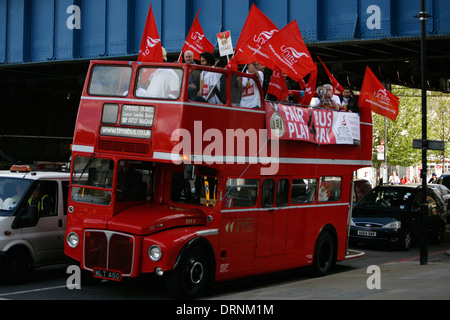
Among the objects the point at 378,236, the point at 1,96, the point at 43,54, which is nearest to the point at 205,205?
the point at 378,236

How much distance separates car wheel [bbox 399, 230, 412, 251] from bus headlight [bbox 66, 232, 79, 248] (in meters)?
10.7

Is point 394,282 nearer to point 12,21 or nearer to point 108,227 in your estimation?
point 108,227

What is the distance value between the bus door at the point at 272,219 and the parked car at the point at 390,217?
22.4 ft

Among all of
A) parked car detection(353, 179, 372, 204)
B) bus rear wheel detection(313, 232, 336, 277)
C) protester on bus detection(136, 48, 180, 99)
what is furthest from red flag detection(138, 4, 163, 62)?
parked car detection(353, 179, 372, 204)

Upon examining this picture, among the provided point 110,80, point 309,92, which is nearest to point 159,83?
point 110,80

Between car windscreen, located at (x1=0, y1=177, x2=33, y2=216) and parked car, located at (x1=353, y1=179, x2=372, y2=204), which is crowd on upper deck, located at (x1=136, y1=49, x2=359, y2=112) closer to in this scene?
car windscreen, located at (x1=0, y1=177, x2=33, y2=216)

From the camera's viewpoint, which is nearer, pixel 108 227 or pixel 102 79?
pixel 108 227

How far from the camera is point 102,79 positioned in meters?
10.6

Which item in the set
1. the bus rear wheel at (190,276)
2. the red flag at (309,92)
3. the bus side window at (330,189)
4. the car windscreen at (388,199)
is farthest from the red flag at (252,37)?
the car windscreen at (388,199)

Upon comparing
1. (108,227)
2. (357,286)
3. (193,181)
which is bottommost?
(357,286)

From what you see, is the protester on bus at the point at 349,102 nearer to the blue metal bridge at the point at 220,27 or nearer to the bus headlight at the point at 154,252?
the blue metal bridge at the point at 220,27

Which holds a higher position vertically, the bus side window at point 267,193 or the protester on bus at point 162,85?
the protester on bus at point 162,85

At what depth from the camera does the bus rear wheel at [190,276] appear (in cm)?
955

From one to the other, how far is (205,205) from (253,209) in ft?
3.52
